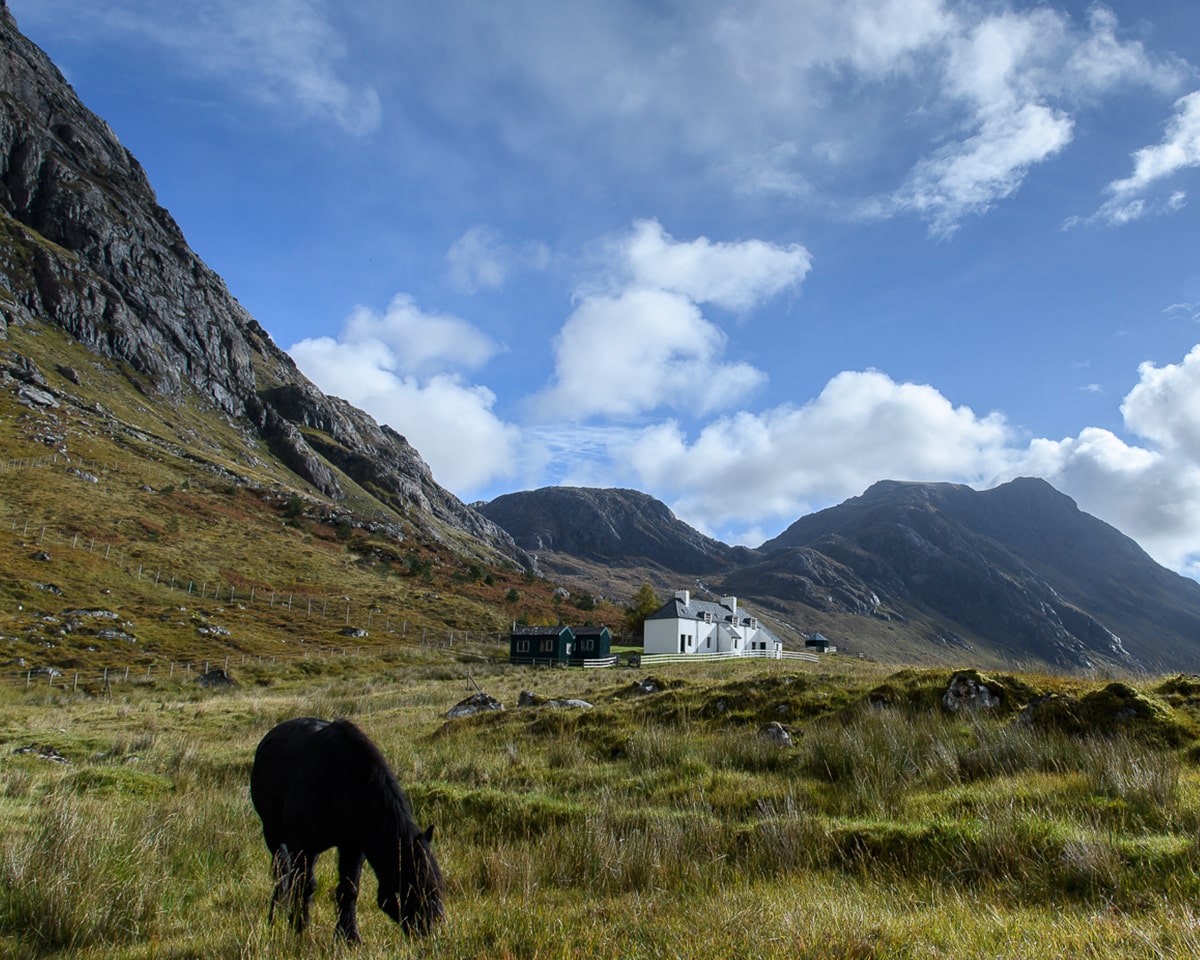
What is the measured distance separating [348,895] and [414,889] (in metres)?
0.65

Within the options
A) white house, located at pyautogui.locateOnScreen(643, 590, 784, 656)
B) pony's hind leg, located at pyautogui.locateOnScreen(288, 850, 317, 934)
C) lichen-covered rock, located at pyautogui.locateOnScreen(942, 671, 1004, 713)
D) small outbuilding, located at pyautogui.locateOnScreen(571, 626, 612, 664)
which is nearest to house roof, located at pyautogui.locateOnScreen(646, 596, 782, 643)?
white house, located at pyautogui.locateOnScreen(643, 590, 784, 656)

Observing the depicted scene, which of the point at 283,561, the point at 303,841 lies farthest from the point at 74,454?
the point at 303,841

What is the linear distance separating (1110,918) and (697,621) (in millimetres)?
72381

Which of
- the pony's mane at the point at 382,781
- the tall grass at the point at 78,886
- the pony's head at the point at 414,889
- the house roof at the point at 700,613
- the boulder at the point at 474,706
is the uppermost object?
the house roof at the point at 700,613

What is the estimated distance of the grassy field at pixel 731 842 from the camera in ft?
15.5

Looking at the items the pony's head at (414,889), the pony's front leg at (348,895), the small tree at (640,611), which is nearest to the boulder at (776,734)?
the pony's head at (414,889)

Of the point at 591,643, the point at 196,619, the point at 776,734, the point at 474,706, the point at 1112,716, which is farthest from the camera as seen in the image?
the point at 591,643

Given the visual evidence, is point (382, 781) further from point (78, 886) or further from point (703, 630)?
point (703, 630)

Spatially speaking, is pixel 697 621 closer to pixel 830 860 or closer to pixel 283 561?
pixel 283 561

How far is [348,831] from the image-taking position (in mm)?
5965

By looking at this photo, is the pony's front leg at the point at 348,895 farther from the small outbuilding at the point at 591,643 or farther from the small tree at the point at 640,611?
the small tree at the point at 640,611

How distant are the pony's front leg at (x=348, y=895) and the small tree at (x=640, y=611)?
8076 cm

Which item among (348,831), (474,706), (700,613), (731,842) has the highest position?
(700,613)

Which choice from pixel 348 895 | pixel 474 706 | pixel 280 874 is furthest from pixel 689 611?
pixel 348 895
